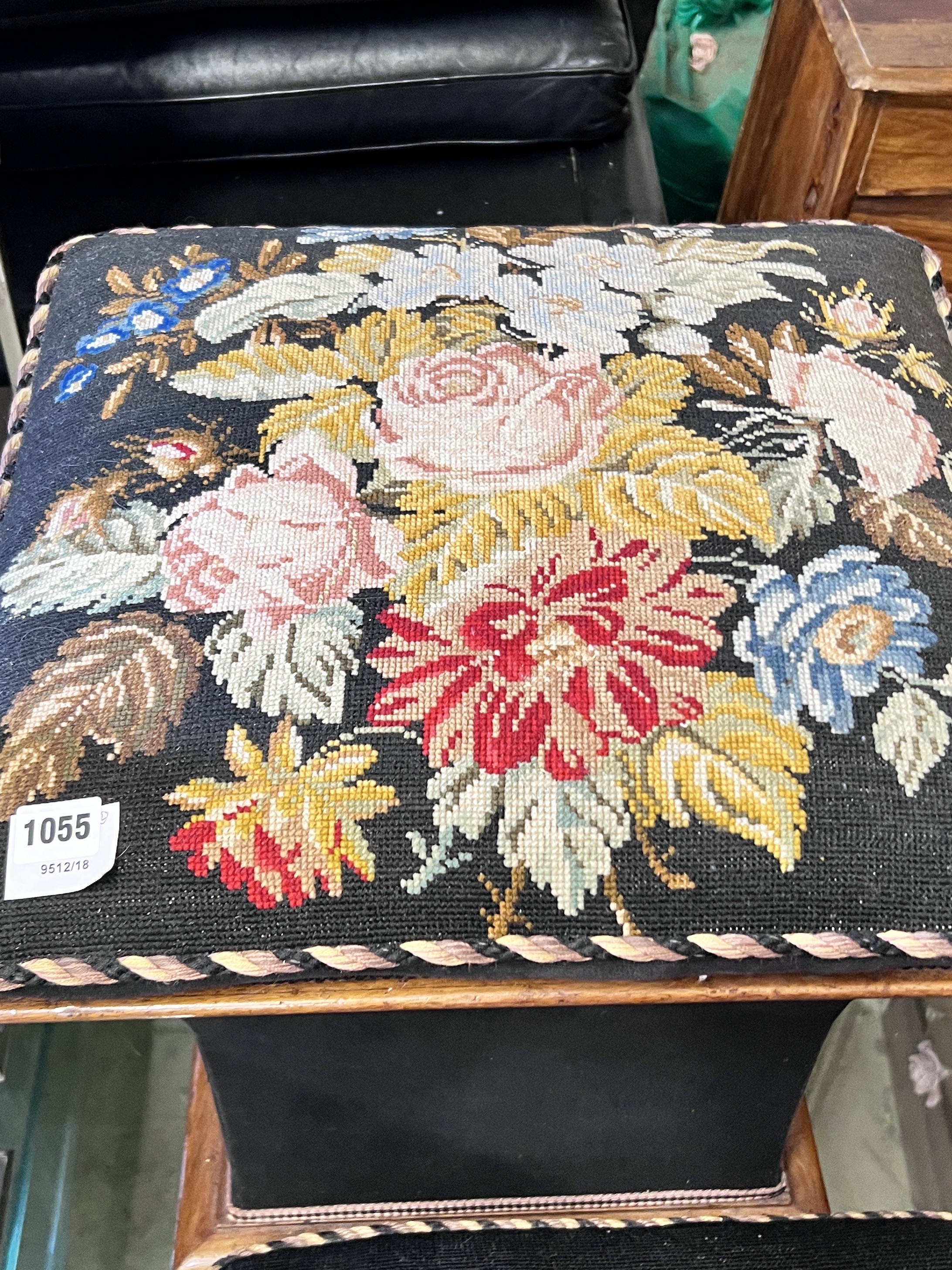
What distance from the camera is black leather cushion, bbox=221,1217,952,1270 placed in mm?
643

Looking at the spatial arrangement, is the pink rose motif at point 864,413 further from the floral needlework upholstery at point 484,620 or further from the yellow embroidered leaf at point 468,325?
the yellow embroidered leaf at point 468,325

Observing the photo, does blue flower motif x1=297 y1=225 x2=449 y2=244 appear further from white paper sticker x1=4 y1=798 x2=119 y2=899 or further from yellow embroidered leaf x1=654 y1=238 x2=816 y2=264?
white paper sticker x1=4 y1=798 x2=119 y2=899

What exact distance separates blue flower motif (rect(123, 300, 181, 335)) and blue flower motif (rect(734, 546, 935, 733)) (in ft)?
1.23

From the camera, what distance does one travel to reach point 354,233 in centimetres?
71

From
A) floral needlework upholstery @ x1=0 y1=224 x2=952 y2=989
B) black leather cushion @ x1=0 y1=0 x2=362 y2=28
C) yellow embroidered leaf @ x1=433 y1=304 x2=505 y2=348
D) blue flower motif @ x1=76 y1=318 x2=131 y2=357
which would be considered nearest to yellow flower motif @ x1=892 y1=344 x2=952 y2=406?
floral needlework upholstery @ x1=0 y1=224 x2=952 y2=989

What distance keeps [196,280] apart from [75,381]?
0.33 ft

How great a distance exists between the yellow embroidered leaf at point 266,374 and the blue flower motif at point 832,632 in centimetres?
27

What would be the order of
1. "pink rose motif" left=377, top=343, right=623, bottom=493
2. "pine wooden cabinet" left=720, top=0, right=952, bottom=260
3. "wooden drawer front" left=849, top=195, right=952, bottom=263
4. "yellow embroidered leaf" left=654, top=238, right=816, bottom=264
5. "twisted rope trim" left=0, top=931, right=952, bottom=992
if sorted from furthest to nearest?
1. "wooden drawer front" left=849, top=195, right=952, bottom=263
2. "pine wooden cabinet" left=720, top=0, right=952, bottom=260
3. "yellow embroidered leaf" left=654, top=238, right=816, bottom=264
4. "pink rose motif" left=377, top=343, right=623, bottom=493
5. "twisted rope trim" left=0, top=931, right=952, bottom=992

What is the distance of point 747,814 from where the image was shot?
487 mm

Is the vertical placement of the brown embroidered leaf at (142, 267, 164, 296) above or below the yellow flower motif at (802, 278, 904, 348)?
above

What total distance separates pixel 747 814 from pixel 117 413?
1.31 feet

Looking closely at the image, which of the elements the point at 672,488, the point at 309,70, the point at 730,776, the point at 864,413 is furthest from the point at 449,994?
the point at 309,70

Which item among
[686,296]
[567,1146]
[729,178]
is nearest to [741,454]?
[686,296]

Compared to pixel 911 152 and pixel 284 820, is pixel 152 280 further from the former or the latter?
pixel 911 152
